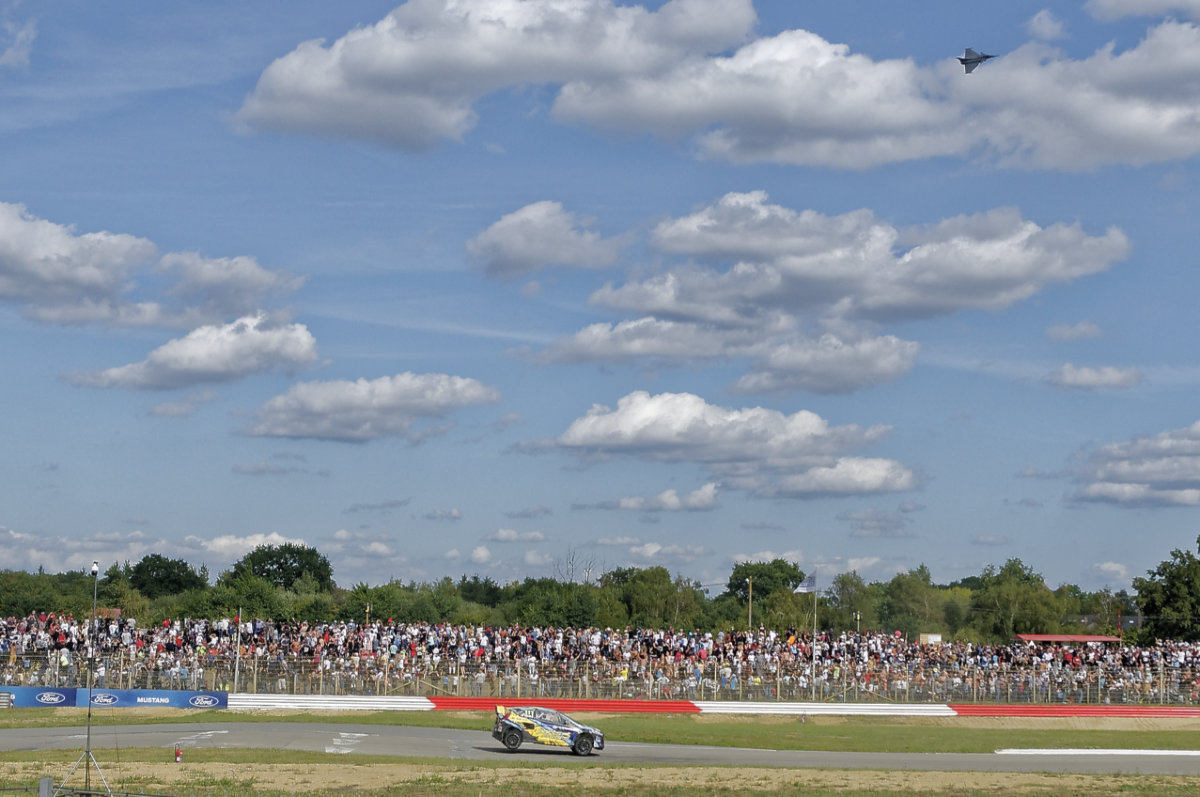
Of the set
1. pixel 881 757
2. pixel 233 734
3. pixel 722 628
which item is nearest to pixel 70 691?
pixel 233 734

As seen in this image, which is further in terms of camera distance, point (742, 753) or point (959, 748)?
point (959, 748)

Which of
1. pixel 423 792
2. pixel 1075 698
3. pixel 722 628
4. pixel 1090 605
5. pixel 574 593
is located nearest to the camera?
pixel 423 792

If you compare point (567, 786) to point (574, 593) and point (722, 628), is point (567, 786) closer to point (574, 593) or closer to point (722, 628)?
point (574, 593)

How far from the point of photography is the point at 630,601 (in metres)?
127

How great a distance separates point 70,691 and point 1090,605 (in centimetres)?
15050

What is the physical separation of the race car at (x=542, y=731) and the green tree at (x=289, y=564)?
113583 mm

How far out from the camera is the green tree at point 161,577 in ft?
484

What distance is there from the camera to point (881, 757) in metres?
41.5

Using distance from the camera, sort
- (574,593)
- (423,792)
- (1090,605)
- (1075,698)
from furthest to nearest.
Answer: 1. (1090,605)
2. (574,593)
3. (1075,698)
4. (423,792)

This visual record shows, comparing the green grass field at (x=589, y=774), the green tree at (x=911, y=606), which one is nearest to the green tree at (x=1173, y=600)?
the green grass field at (x=589, y=774)

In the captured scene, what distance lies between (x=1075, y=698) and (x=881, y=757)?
873 inches

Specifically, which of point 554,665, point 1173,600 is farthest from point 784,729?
point 1173,600

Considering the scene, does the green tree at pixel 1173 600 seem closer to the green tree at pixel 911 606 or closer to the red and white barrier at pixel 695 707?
the red and white barrier at pixel 695 707

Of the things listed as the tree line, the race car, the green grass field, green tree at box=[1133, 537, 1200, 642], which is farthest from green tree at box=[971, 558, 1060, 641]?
the race car
